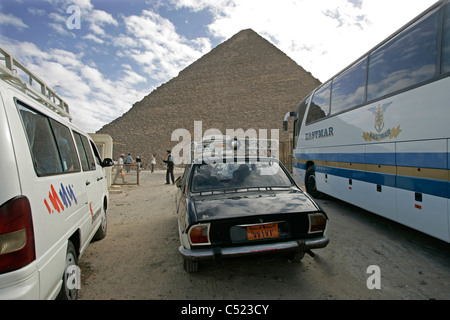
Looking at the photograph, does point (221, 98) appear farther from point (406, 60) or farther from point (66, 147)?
point (66, 147)

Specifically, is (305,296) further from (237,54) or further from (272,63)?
(237,54)

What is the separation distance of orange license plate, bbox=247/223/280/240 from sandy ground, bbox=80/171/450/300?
242mm

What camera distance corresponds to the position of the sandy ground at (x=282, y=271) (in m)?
2.46

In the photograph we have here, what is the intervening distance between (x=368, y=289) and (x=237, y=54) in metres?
96.1

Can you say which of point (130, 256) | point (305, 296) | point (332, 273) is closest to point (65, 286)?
point (130, 256)

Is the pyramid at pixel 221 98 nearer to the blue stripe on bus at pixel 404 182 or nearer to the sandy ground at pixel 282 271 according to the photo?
the blue stripe on bus at pixel 404 182

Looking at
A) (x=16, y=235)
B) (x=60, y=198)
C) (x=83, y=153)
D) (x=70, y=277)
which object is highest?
(x=83, y=153)

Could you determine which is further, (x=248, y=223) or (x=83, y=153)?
(x=83, y=153)

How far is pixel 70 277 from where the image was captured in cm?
214

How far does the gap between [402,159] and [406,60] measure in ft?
4.62

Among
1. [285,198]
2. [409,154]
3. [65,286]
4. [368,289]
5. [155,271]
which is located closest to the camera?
[65,286]

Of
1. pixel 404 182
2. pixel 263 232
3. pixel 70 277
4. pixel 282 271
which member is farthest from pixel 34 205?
pixel 404 182

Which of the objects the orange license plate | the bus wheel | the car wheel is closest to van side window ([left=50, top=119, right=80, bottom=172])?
the car wheel
